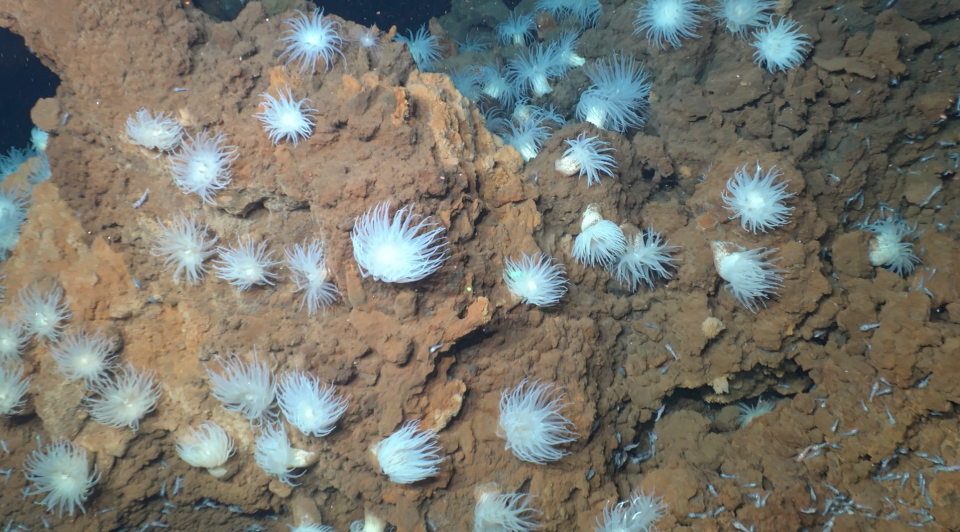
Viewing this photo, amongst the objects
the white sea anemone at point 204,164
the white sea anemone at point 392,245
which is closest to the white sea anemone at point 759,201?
the white sea anemone at point 392,245

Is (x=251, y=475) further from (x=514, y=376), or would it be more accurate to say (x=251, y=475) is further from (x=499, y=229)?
(x=499, y=229)

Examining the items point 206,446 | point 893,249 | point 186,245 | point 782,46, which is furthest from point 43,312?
point 893,249

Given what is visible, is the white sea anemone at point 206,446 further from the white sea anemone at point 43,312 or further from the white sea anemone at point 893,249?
the white sea anemone at point 893,249

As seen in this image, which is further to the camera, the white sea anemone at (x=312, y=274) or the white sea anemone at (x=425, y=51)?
the white sea anemone at (x=425, y=51)

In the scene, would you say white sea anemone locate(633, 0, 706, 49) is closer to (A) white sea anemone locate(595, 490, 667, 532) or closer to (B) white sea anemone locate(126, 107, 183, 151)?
(A) white sea anemone locate(595, 490, 667, 532)

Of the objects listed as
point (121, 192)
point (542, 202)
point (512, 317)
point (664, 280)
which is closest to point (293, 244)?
point (121, 192)

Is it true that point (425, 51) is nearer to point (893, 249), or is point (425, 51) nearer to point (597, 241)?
point (597, 241)

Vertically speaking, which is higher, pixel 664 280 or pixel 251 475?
pixel 251 475
